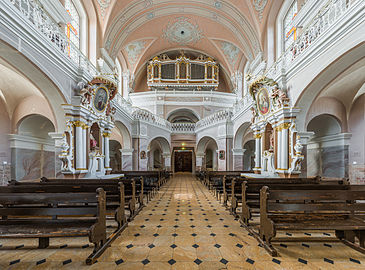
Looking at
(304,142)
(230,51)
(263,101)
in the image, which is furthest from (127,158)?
(230,51)

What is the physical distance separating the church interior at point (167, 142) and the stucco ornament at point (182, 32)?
133 mm

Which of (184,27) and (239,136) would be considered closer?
(239,136)

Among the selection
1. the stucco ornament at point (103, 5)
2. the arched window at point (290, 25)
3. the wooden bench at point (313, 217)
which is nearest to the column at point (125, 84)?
the stucco ornament at point (103, 5)

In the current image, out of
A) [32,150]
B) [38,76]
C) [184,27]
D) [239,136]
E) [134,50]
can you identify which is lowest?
[32,150]

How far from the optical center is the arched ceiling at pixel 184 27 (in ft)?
32.4

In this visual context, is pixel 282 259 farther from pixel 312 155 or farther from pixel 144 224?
pixel 312 155

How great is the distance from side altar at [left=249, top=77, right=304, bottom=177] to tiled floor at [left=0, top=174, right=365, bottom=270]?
344 centimetres

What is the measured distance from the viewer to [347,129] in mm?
7777

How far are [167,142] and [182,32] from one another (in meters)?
9.56

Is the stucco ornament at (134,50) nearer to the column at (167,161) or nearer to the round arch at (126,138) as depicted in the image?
the round arch at (126,138)

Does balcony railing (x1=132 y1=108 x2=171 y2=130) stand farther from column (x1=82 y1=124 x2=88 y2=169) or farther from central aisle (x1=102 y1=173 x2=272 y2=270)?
central aisle (x1=102 y1=173 x2=272 y2=270)

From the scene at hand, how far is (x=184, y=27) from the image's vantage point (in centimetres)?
1510

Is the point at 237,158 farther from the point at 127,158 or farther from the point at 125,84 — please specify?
the point at 125,84

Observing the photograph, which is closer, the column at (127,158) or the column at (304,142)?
the column at (304,142)
